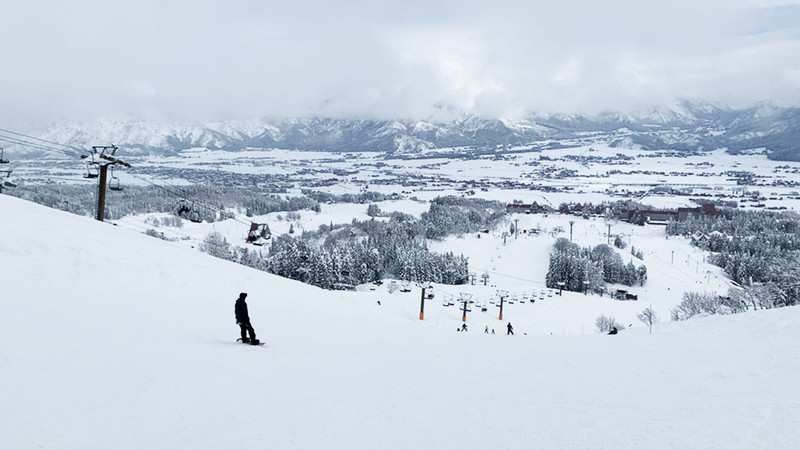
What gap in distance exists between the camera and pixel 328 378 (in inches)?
346

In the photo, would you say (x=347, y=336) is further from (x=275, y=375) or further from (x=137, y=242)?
(x=137, y=242)

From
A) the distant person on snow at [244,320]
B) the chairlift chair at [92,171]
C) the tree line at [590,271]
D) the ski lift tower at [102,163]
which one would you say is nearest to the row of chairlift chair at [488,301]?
the tree line at [590,271]

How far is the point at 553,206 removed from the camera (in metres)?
178

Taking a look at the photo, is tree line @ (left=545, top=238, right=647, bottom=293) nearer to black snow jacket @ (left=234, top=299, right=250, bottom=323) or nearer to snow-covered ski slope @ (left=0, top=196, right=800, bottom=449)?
snow-covered ski slope @ (left=0, top=196, right=800, bottom=449)

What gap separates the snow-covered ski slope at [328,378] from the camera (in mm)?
5895

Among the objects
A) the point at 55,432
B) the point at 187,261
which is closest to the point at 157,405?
the point at 55,432

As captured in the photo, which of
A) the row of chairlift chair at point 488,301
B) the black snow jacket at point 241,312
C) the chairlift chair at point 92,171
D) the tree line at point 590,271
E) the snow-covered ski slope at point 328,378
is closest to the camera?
the snow-covered ski slope at point 328,378

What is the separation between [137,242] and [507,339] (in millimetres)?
13622

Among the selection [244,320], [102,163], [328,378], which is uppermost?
[102,163]

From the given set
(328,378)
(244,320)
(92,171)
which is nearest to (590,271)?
(92,171)

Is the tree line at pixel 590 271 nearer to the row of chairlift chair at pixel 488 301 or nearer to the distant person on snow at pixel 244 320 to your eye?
the row of chairlift chair at pixel 488 301

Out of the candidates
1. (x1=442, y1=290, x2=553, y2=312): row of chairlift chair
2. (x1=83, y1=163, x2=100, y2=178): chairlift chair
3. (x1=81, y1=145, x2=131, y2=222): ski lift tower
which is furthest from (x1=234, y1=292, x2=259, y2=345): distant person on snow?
(x1=442, y1=290, x2=553, y2=312): row of chairlift chair

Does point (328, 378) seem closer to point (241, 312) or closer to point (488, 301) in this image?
point (241, 312)

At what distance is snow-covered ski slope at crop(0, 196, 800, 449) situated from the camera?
5.89 meters
